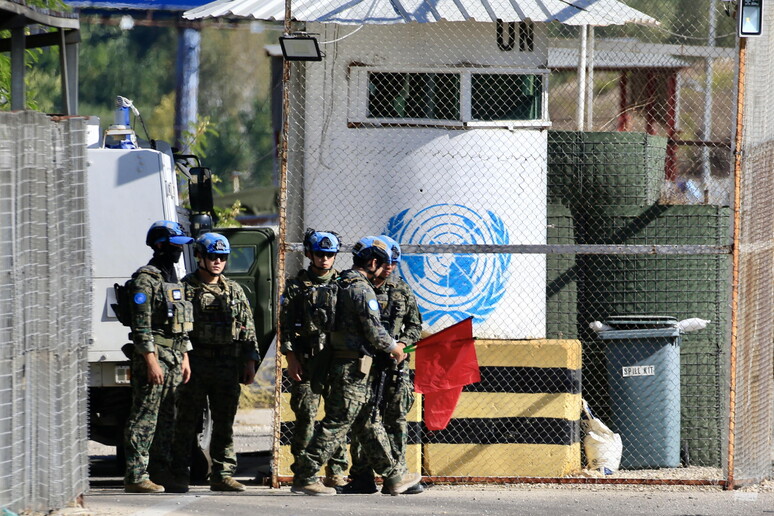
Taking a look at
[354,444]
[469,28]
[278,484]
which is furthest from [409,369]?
[469,28]

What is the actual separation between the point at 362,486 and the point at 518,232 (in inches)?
84.9

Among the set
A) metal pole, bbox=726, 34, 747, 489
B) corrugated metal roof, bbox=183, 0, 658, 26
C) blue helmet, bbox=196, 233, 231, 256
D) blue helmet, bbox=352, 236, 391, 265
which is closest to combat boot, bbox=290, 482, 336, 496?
blue helmet, bbox=352, 236, 391, 265

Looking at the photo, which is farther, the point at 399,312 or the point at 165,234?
the point at 399,312

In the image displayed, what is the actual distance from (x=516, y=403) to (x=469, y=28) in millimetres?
2745

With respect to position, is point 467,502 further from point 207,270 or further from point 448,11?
point 448,11

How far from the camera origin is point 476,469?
8.42 metres

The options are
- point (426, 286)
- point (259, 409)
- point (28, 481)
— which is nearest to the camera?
point (28, 481)

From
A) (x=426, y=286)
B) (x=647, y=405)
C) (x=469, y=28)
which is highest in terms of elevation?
(x=469, y=28)

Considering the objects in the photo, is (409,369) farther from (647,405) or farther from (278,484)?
(647,405)

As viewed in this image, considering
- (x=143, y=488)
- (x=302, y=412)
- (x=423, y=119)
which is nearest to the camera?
(x=143, y=488)

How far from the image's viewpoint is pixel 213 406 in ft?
26.3

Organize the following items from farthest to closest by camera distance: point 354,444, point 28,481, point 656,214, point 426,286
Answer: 1. point 656,214
2. point 426,286
3. point 354,444
4. point 28,481

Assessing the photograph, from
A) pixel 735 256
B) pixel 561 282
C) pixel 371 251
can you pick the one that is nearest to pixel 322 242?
pixel 371 251

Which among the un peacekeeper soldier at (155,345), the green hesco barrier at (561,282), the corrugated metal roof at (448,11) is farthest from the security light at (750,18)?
the un peacekeeper soldier at (155,345)
